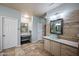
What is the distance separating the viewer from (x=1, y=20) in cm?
353

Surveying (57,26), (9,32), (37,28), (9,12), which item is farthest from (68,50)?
(37,28)

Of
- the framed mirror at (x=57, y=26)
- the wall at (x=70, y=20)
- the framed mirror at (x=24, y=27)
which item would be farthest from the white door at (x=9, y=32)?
the wall at (x=70, y=20)

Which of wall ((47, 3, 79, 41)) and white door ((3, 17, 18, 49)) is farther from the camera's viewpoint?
white door ((3, 17, 18, 49))

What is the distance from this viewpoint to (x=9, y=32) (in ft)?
13.1

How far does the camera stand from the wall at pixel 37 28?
5963mm

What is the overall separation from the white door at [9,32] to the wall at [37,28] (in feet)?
6.04

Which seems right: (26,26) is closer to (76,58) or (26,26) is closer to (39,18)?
(39,18)

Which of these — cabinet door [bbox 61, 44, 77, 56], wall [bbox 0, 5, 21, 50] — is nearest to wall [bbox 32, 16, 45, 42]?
wall [bbox 0, 5, 21, 50]

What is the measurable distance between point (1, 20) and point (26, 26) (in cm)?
273

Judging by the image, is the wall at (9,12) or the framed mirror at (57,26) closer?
the framed mirror at (57,26)

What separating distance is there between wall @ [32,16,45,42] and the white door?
184cm

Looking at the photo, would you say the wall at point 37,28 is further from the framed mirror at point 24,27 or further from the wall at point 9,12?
the wall at point 9,12

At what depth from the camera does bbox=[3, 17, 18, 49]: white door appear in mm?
3771

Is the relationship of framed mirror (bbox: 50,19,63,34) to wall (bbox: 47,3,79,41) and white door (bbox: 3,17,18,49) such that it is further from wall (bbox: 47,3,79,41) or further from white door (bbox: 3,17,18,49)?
white door (bbox: 3,17,18,49)
